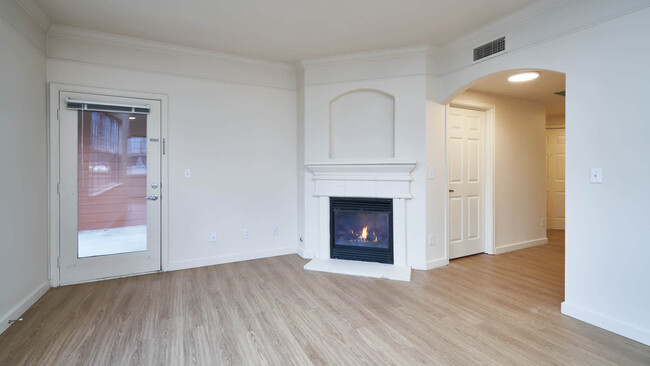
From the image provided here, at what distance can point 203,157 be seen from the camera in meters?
3.69

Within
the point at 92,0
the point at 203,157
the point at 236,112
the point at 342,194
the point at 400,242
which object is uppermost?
the point at 92,0

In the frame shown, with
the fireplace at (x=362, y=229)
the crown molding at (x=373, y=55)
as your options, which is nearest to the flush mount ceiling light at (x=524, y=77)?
the crown molding at (x=373, y=55)

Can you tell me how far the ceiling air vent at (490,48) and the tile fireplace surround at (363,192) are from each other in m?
1.34

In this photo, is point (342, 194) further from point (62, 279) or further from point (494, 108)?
point (62, 279)

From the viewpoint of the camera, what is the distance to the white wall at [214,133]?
3213 mm

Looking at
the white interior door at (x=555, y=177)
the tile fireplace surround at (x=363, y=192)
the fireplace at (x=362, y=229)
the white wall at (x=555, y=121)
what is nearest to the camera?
the tile fireplace surround at (x=363, y=192)

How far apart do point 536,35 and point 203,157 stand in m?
3.75

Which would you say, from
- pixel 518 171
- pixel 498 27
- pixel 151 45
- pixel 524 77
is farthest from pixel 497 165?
pixel 151 45

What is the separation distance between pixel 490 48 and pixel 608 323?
8.58 feet

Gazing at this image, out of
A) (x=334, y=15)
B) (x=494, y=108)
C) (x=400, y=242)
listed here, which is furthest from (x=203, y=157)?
(x=494, y=108)

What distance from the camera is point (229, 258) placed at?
3.84 metres

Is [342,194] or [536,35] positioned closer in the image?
[536,35]

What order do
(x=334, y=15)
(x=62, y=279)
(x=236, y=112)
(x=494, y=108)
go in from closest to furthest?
1. (x=334, y=15)
2. (x=62, y=279)
3. (x=236, y=112)
4. (x=494, y=108)

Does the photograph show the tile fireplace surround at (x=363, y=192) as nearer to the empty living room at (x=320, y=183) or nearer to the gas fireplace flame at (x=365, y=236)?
the empty living room at (x=320, y=183)
